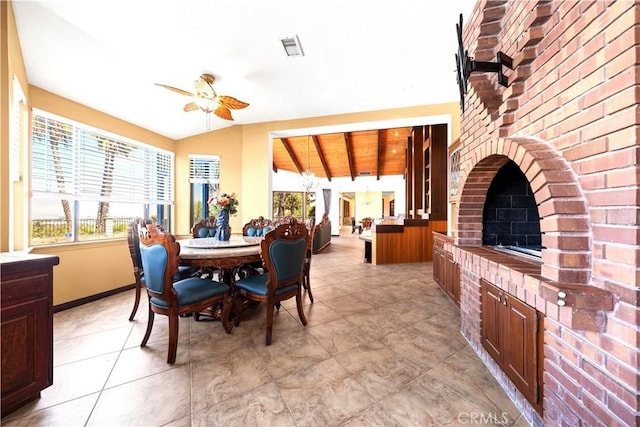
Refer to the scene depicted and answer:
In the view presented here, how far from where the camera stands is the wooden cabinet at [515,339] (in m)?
1.21

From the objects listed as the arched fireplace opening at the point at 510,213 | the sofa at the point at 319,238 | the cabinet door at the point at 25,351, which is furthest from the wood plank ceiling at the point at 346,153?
the cabinet door at the point at 25,351

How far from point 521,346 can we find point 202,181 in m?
4.96

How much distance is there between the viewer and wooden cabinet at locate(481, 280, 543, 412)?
1.21 m

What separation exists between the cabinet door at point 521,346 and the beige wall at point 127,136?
11.0 feet

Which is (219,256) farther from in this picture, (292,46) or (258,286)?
(292,46)

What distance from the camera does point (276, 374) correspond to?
1640mm

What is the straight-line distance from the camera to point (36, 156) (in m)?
2.63

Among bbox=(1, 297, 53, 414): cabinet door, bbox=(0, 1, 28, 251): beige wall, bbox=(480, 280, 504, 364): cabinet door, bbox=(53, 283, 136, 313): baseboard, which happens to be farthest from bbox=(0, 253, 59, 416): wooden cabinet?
bbox=(480, 280, 504, 364): cabinet door

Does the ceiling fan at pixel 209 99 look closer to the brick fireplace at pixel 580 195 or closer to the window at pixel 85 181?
the window at pixel 85 181

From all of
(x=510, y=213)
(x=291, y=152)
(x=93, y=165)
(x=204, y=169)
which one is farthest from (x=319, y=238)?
(x=510, y=213)

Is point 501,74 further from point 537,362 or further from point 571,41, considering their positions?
point 537,362

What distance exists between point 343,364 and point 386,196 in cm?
Answer: 1257

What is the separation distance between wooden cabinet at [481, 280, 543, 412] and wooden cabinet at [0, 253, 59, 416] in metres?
2.81

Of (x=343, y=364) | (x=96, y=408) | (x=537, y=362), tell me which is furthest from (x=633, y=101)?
(x=96, y=408)
